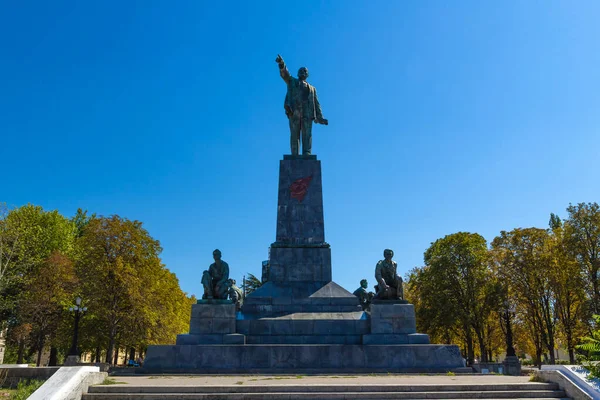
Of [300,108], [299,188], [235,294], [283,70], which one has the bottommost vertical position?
[235,294]

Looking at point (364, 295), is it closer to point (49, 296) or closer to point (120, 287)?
point (120, 287)

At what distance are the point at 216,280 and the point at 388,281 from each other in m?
5.54

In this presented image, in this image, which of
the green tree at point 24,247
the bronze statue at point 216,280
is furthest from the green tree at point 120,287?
the bronze statue at point 216,280

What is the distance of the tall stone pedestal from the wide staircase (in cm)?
410

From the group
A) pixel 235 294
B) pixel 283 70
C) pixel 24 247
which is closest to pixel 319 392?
pixel 235 294

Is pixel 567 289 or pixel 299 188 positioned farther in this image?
pixel 567 289

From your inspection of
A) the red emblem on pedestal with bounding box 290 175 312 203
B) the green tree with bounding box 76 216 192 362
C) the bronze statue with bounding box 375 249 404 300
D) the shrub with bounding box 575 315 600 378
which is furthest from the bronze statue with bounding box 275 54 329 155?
the green tree with bounding box 76 216 192 362

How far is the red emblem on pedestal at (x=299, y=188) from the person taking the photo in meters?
19.0

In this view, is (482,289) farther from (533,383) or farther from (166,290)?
(533,383)

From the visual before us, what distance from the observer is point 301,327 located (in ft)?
49.8

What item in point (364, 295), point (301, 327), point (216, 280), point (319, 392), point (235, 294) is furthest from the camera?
point (364, 295)

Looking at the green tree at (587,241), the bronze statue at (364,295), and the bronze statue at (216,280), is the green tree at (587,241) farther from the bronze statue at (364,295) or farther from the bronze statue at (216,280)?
the bronze statue at (216,280)

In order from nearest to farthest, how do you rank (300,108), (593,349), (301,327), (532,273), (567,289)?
(593,349) < (301,327) < (300,108) < (567,289) < (532,273)

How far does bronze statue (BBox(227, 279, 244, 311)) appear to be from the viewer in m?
16.0
